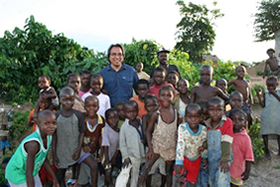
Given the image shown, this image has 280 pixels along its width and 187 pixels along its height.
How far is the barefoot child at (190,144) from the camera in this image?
103 inches

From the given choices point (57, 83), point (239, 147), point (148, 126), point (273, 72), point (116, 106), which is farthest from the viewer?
point (273, 72)

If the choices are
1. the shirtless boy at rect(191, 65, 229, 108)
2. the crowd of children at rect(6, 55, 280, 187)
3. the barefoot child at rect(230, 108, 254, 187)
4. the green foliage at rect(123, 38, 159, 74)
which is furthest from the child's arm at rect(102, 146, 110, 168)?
the green foliage at rect(123, 38, 159, 74)

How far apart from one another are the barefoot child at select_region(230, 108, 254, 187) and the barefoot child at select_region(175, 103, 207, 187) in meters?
0.38

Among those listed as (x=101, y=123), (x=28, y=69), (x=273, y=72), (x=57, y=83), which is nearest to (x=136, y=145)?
(x=101, y=123)

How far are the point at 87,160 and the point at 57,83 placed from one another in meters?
3.17

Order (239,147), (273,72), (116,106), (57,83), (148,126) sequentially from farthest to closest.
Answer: (273,72), (57,83), (116,106), (148,126), (239,147)

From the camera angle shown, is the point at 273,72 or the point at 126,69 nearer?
the point at 126,69

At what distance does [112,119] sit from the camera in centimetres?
334

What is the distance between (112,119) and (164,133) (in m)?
0.80

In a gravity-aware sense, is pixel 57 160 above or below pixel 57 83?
below

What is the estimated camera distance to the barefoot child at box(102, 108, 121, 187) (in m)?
3.31

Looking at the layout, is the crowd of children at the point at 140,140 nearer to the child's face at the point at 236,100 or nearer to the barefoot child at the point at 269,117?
the child's face at the point at 236,100

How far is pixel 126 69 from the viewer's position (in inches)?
150

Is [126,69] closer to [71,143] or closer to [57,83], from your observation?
[71,143]
